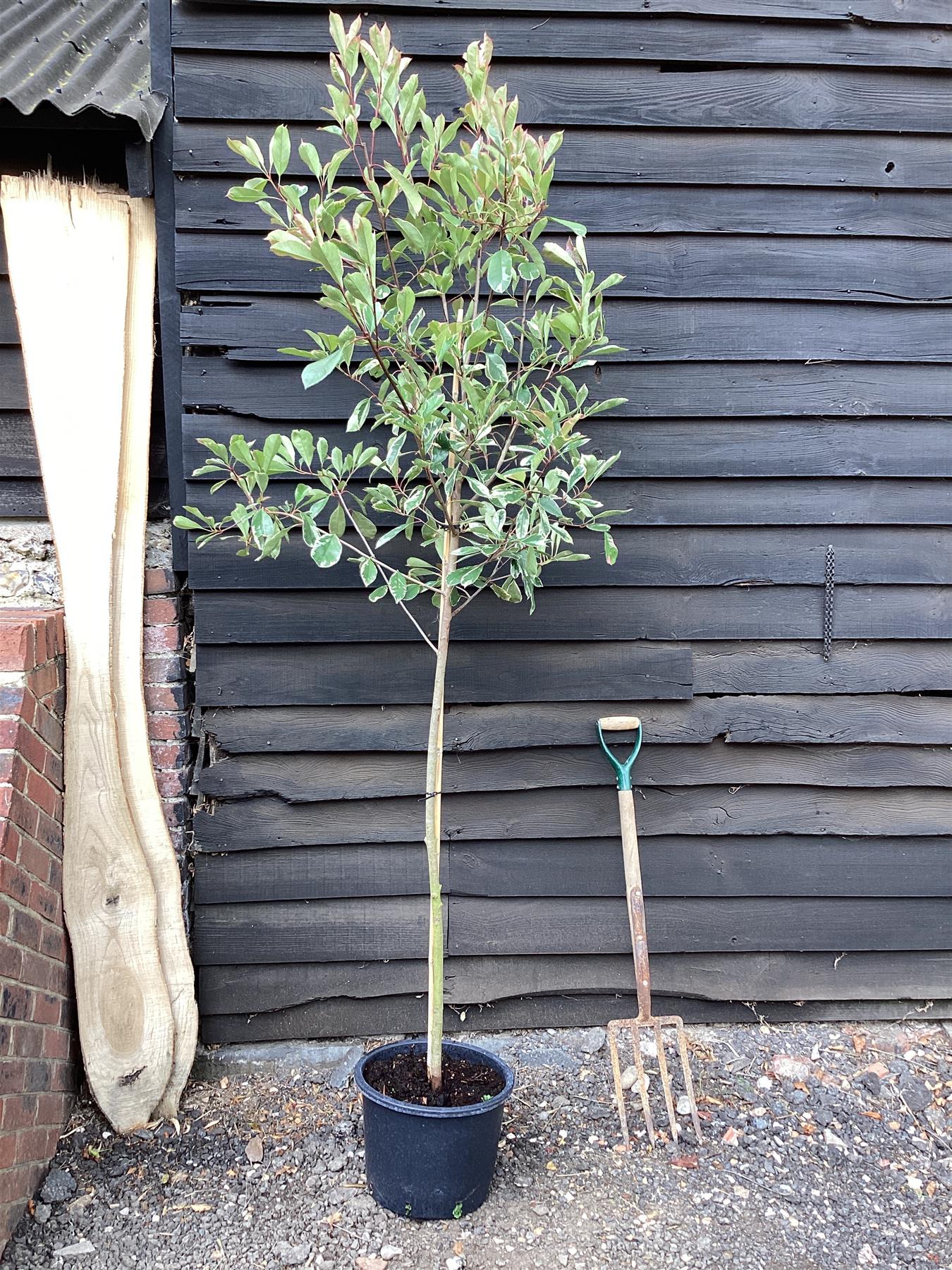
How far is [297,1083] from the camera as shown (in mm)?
2355

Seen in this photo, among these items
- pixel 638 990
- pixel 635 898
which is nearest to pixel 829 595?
pixel 635 898

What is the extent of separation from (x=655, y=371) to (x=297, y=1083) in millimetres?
2220

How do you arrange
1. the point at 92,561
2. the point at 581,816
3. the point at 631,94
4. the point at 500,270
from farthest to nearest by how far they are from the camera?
the point at 581,816
the point at 631,94
the point at 92,561
the point at 500,270

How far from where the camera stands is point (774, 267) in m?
2.45

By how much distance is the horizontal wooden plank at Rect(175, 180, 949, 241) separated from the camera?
A: 7.85ft

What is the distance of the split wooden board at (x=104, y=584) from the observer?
2.21 metres

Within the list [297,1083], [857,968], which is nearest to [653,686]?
[857,968]

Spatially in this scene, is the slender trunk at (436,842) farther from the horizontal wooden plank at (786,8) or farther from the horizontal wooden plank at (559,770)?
the horizontal wooden plank at (786,8)

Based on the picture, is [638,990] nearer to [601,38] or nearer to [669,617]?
[669,617]

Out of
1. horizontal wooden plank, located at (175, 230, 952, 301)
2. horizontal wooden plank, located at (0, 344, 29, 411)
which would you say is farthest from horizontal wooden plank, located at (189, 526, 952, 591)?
horizontal wooden plank, located at (0, 344, 29, 411)

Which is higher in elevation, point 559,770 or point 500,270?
point 500,270

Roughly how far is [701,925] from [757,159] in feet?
7.24

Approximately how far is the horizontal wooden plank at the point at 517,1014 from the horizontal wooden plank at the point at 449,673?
0.89 m

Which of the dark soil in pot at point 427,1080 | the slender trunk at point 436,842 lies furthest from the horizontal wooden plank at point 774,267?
the dark soil in pot at point 427,1080
